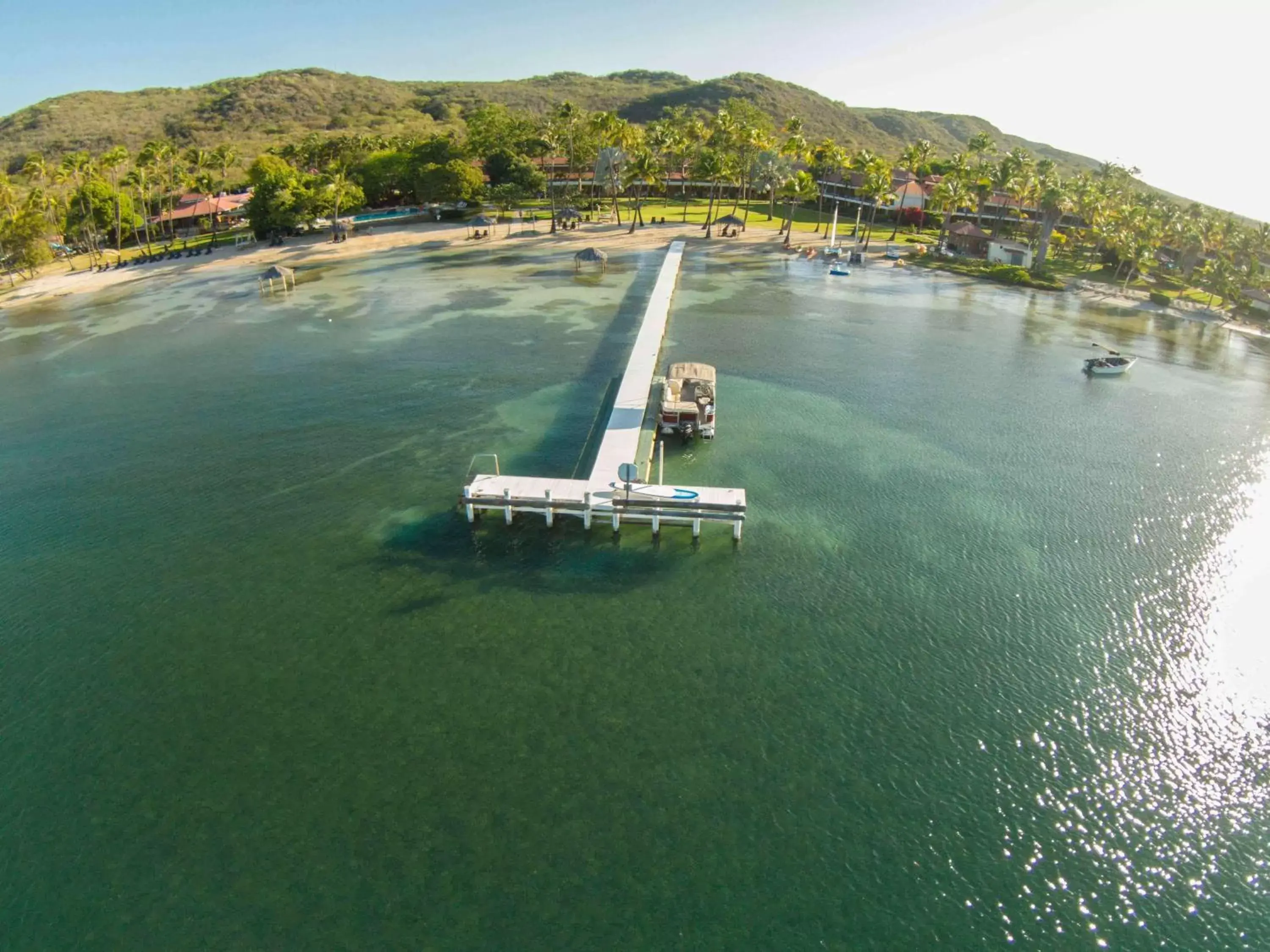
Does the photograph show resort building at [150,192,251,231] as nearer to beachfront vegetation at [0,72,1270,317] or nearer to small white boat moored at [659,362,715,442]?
beachfront vegetation at [0,72,1270,317]

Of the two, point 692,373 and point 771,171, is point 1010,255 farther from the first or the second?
point 692,373

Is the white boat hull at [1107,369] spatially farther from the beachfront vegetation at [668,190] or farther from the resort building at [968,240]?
the resort building at [968,240]

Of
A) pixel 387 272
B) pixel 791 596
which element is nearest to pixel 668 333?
pixel 791 596

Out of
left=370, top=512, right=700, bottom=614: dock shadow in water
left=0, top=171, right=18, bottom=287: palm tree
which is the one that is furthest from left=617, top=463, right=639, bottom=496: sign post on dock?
left=0, top=171, right=18, bottom=287: palm tree

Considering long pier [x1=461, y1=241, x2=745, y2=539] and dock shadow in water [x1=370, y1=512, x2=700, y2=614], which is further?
long pier [x1=461, y1=241, x2=745, y2=539]

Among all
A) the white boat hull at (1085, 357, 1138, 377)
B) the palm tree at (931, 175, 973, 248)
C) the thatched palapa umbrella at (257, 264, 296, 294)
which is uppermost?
the palm tree at (931, 175, 973, 248)

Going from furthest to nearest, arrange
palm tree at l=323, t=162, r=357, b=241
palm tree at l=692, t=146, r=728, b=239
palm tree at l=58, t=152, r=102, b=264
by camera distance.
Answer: palm tree at l=323, t=162, r=357, b=241 → palm tree at l=692, t=146, r=728, b=239 → palm tree at l=58, t=152, r=102, b=264
